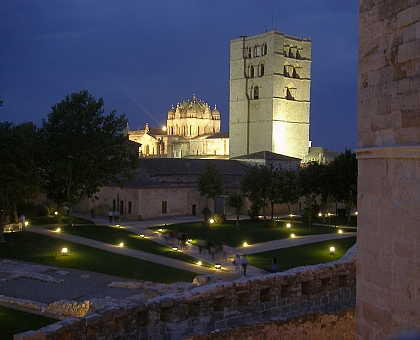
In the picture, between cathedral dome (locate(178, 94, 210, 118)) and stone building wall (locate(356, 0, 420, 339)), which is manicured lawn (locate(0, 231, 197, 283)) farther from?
cathedral dome (locate(178, 94, 210, 118))

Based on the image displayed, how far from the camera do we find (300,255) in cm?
2256

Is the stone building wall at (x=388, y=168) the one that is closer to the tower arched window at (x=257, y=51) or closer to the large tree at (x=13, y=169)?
the large tree at (x=13, y=169)

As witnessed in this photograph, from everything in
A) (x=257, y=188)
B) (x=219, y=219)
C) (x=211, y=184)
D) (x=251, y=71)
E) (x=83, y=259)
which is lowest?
(x=83, y=259)

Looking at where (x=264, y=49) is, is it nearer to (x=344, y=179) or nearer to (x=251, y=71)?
(x=251, y=71)

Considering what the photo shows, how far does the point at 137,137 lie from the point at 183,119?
969 cm

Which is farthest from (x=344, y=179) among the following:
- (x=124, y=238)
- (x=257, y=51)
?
(x=257, y=51)

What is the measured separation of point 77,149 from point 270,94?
3704 centimetres

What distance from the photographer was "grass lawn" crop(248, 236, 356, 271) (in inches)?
821

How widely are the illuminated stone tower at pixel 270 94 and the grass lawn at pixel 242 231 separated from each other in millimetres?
31977

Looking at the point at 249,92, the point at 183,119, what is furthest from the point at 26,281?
the point at 183,119

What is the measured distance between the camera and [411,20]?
5605 millimetres

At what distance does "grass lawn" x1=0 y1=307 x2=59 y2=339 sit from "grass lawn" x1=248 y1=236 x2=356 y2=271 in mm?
9501

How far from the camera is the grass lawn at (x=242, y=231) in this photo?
27.6 m

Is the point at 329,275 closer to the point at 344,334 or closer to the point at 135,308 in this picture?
the point at 344,334
